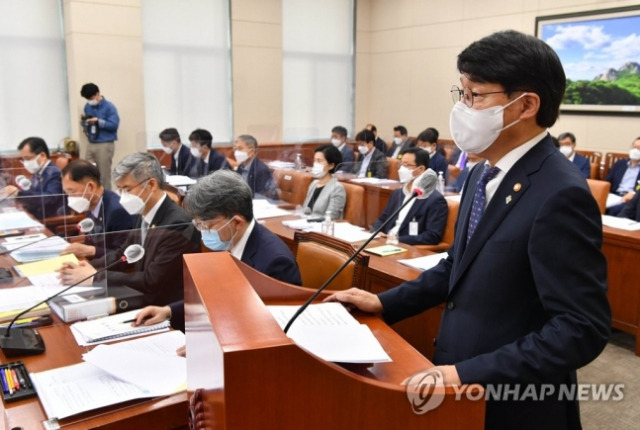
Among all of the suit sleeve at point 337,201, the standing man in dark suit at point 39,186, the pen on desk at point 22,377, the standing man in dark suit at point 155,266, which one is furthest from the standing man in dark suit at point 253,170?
the pen on desk at point 22,377

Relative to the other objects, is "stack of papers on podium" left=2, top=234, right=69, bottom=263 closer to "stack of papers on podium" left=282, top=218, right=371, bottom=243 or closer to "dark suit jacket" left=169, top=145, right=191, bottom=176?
"stack of papers on podium" left=282, top=218, right=371, bottom=243

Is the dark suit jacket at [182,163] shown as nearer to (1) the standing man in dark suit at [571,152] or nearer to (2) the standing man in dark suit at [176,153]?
(2) the standing man in dark suit at [176,153]

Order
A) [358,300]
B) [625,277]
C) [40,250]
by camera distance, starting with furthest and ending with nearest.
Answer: [625,277] → [40,250] → [358,300]

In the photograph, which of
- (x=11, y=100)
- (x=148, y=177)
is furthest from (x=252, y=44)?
(x=148, y=177)

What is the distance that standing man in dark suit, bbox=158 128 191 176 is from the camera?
618 centimetres

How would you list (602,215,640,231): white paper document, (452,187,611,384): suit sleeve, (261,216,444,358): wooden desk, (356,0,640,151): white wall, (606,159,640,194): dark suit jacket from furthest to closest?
1. (356,0,640,151): white wall
2. (606,159,640,194): dark suit jacket
3. (602,215,640,231): white paper document
4. (261,216,444,358): wooden desk
5. (452,187,611,384): suit sleeve

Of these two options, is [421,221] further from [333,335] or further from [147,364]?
[333,335]

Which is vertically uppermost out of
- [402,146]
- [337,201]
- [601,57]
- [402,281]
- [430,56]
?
[430,56]

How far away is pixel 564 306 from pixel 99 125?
7.21 metres

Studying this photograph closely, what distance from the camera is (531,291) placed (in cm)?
108

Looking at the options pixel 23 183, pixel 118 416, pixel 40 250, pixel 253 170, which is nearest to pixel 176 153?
pixel 253 170

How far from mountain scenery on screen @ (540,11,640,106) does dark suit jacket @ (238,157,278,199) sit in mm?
3970

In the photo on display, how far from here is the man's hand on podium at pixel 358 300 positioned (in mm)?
1293

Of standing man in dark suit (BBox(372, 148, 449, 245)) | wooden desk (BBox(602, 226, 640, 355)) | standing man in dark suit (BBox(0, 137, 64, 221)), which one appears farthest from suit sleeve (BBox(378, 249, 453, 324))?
standing man in dark suit (BBox(0, 137, 64, 221))
